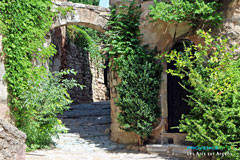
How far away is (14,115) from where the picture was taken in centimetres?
553

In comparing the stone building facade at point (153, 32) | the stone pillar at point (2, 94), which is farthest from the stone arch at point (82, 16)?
the stone pillar at point (2, 94)

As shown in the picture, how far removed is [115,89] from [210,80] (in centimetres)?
250

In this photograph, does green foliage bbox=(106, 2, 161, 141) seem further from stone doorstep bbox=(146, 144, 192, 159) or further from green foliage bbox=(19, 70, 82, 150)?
green foliage bbox=(19, 70, 82, 150)

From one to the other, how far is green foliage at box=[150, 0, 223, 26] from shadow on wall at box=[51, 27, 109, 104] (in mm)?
5746

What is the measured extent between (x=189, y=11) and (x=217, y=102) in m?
1.85

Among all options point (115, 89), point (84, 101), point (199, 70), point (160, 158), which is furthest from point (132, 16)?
point (84, 101)

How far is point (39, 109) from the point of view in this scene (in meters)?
5.70

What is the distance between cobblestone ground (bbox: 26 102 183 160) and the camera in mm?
5320

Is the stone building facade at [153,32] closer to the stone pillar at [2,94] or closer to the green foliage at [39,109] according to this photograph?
the stone pillar at [2,94]

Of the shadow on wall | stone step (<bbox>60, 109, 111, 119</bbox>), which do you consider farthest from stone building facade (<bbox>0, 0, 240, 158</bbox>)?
the shadow on wall

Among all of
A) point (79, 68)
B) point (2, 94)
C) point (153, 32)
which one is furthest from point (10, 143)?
point (79, 68)

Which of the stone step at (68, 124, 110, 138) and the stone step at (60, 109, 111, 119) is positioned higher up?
the stone step at (60, 109, 111, 119)

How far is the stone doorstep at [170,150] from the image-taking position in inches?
209

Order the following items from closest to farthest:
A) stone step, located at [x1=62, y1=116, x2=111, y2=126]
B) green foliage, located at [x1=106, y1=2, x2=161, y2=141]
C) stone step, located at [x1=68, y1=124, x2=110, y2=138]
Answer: green foliage, located at [x1=106, y1=2, x2=161, y2=141], stone step, located at [x1=68, y1=124, x2=110, y2=138], stone step, located at [x1=62, y1=116, x2=111, y2=126]
